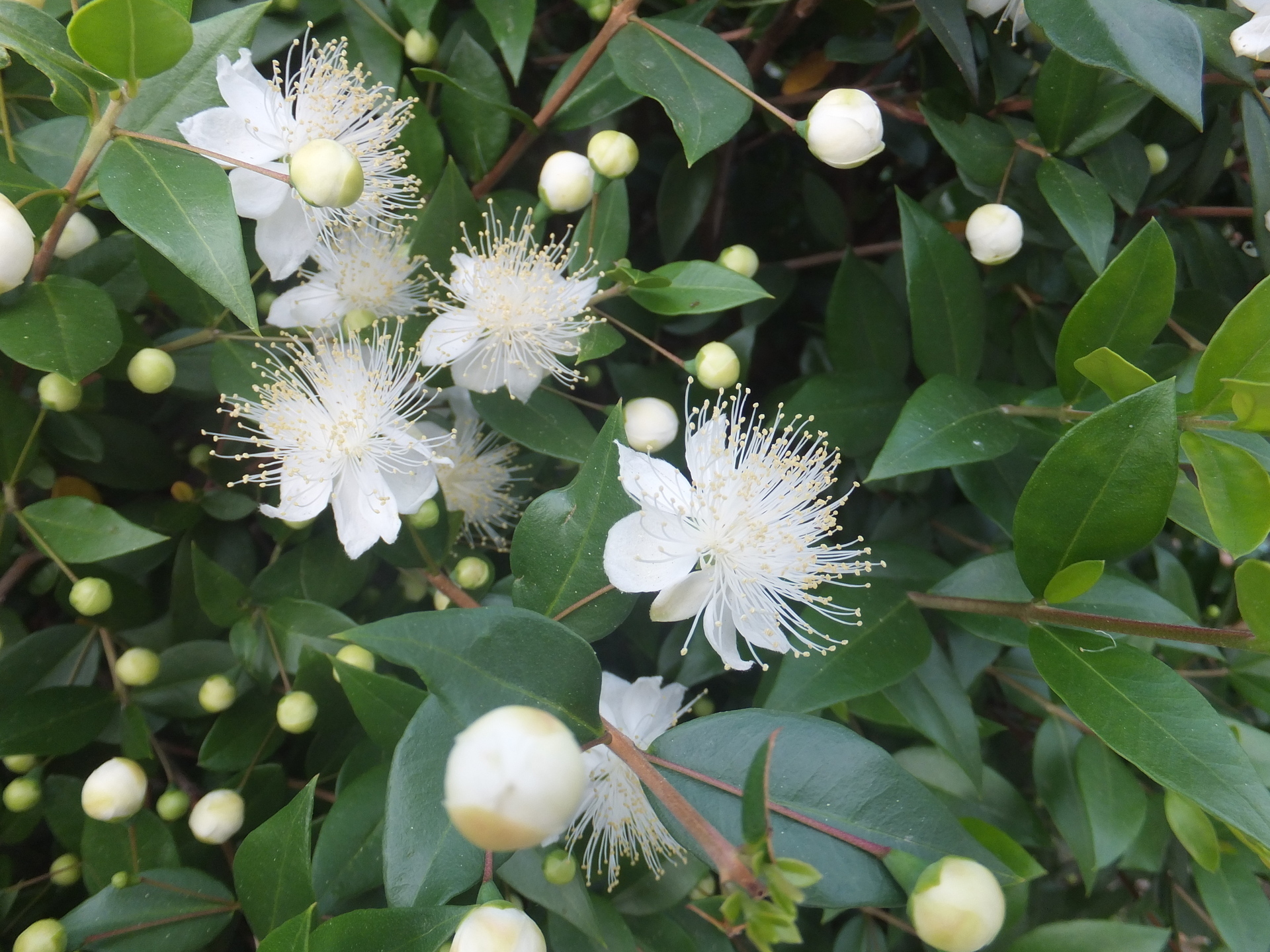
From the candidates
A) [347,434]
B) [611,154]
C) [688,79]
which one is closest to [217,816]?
[347,434]

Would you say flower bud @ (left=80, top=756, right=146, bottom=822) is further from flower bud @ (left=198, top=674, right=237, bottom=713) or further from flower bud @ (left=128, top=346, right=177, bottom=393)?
flower bud @ (left=128, top=346, right=177, bottom=393)

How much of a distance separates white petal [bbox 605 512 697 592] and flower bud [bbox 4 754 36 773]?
0.80 meters

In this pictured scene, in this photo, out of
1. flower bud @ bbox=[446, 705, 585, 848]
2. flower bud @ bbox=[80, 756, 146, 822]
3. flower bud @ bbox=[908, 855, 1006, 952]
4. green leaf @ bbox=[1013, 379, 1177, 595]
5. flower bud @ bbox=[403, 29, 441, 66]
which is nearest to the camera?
flower bud @ bbox=[446, 705, 585, 848]

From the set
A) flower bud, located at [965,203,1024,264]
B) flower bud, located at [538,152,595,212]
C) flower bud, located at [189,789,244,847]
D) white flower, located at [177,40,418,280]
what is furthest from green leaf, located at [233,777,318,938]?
flower bud, located at [965,203,1024,264]

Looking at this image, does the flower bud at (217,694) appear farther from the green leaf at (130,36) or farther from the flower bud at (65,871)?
the green leaf at (130,36)

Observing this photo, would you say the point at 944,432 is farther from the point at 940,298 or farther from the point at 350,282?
the point at 350,282

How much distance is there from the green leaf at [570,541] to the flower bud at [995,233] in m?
0.57

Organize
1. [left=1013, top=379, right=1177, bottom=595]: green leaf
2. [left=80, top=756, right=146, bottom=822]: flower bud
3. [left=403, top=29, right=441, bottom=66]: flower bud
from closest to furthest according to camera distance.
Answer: [left=1013, top=379, right=1177, bottom=595]: green leaf < [left=80, top=756, right=146, bottom=822]: flower bud < [left=403, top=29, right=441, bottom=66]: flower bud

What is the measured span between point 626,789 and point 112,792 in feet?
1.99

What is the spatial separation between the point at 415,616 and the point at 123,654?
2.23 feet

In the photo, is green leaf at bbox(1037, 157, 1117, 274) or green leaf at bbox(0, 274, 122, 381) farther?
green leaf at bbox(1037, 157, 1117, 274)

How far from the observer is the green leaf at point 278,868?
2.69 ft

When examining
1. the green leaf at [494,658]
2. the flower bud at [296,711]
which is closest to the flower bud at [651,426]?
the green leaf at [494,658]

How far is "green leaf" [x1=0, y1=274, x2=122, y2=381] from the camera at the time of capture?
0.83m
